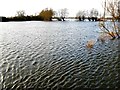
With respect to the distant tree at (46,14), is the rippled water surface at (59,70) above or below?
below

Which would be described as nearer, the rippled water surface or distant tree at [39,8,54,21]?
the rippled water surface

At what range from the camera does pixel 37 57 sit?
2167 cm

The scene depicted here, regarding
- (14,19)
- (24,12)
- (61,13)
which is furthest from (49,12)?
(61,13)

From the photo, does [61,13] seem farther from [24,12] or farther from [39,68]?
[39,68]

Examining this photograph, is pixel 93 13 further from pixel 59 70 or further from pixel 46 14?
pixel 59 70

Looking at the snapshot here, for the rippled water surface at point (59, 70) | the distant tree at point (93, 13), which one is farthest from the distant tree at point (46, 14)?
the rippled water surface at point (59, 70)

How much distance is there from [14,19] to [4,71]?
111m

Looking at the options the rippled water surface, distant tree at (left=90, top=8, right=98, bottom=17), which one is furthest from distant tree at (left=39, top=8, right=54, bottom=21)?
the rippled water surface

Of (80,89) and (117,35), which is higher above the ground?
(117,35)

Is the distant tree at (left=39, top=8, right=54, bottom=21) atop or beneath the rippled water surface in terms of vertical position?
atop

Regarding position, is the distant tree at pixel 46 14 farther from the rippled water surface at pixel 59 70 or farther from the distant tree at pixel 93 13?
the rippled water surface at pixel 59 70

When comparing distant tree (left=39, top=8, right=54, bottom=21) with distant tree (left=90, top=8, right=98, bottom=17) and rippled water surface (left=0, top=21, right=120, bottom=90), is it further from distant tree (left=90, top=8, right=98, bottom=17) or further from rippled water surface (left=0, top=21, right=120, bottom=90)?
rippled water surface (left=0, top=21, right=120, bottom=90)

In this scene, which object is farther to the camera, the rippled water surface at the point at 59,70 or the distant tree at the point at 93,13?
the distant tree at the point at 93,13

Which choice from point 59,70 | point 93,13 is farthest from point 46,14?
point 59,70
